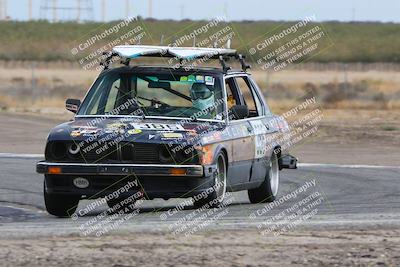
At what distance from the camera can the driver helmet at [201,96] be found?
42.1ft

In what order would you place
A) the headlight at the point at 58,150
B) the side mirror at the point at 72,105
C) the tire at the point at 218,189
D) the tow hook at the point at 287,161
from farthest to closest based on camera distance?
1. the tow hook at the point at 287,161
2. the side mirror at the point at 72,105
3. the tire at the point at 218,189
4. the headlight at the point at 58,150

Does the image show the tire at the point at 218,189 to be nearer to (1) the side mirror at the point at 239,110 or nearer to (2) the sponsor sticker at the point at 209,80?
(1) the side mirror at the point at 239,110

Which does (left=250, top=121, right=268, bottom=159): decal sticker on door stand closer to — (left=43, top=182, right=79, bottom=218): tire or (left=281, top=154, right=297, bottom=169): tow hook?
(left=281, top=154, right=297, bottom=169): tow hook

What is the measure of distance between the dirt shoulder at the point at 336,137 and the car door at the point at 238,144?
25.3 ft

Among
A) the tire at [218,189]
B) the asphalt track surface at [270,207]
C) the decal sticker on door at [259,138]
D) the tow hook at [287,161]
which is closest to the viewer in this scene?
the asphalt track surface at [270,207]

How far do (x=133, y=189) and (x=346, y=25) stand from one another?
88695 millimetres

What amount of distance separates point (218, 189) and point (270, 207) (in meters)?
1.19

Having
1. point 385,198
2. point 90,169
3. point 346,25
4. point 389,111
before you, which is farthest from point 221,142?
point 346,25

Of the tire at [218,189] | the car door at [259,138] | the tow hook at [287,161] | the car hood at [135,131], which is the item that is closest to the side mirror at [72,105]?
the car hood at [135,131]

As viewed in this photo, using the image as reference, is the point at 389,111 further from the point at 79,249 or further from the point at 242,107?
the point at 79,249

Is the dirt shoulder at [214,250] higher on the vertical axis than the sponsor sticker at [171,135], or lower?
lower

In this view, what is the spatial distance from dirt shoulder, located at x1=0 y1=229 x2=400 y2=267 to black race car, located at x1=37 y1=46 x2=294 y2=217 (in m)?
2.13

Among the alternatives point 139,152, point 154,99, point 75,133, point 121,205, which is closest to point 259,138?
point 154,99

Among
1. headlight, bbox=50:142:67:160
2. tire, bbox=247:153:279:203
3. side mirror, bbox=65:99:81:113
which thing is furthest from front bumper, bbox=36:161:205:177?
tire, bbox=247:153:279:203
